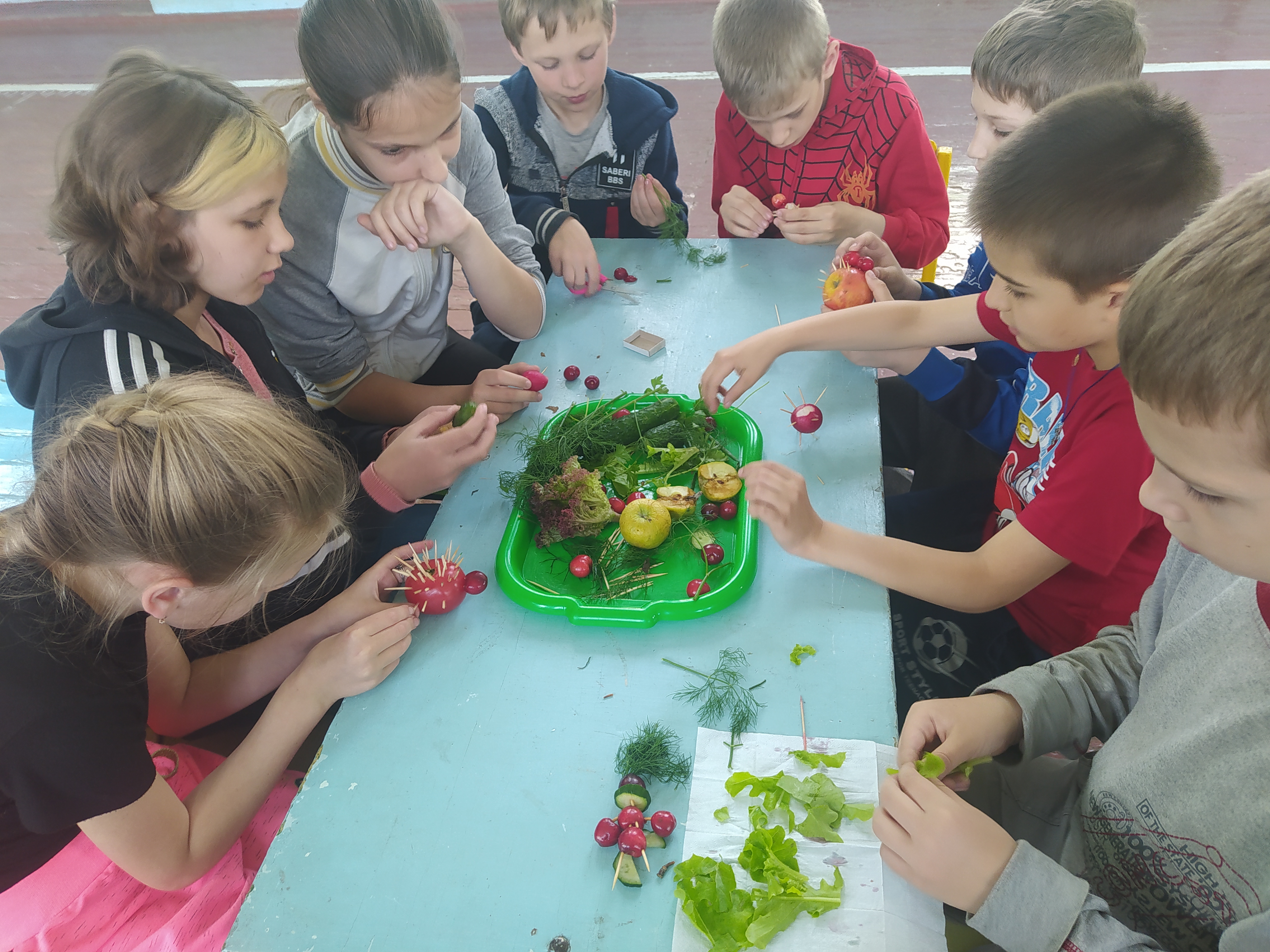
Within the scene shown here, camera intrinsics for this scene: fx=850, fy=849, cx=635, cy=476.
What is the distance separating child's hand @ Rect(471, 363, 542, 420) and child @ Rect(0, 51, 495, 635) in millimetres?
120

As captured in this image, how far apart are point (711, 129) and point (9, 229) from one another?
156 inches

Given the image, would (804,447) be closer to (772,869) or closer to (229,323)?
(772,869)

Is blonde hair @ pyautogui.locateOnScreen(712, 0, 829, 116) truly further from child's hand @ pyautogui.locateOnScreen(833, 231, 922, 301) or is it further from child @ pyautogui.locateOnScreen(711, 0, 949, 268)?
child's hand @ pyautogui.locateOnScreen(833, 231, 922, 301)

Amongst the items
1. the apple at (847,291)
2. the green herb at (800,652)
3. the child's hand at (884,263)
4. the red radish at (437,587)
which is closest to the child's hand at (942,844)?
the green herb at (800,652)

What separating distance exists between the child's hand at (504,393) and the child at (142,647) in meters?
0.43

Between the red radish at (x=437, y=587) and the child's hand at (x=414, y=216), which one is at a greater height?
the child's hand at (x=414, y=216)

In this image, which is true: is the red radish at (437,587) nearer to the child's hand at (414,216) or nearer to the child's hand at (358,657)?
the child's hand at (358,657)

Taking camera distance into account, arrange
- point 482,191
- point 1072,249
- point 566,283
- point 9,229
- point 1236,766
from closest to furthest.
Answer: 1. point 1236,766
2. point 1072,249
3. point 566,283
4. point 482,191
5. point 9,229

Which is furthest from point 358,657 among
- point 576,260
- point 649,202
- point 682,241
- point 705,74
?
point 705,74

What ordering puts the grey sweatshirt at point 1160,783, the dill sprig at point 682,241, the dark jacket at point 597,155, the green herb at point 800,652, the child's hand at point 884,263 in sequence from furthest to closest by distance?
the dark jacket at point 597,155
the dill sprig at point 682,241
the child's hand at point 884,263
the green herb at point 800,652
the grey sweatshirt at point 1160,783

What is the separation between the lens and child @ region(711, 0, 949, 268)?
2115 mm

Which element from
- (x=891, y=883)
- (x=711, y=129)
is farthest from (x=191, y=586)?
(x=711, y=129)

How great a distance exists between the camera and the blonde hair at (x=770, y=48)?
6.84 ft

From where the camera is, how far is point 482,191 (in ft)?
7.43
